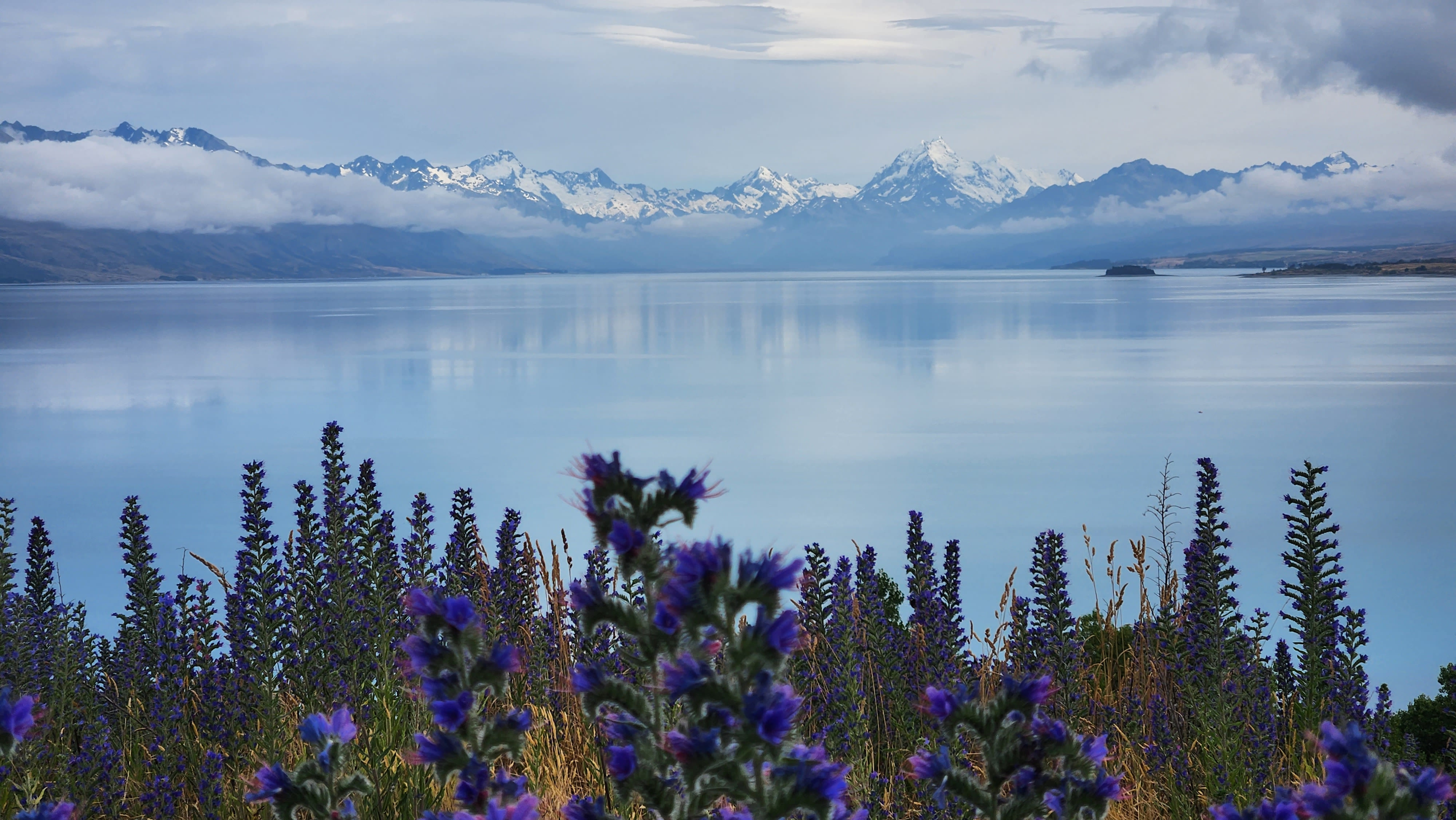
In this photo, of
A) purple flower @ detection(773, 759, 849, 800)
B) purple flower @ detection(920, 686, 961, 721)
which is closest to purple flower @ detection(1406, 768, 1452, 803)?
purple flower @ detection(920, 686, 961, 721)

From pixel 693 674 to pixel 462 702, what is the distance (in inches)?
17.8

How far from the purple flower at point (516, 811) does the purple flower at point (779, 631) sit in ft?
1.57

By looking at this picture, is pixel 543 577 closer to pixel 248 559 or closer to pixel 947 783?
pixel 248 559

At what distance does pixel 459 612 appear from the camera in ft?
6.40

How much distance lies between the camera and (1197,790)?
4.91m

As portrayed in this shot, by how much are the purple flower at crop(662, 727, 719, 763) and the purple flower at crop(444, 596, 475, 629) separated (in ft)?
1.35

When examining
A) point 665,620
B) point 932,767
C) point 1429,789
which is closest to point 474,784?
point 665,620

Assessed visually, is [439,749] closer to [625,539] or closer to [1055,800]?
[625,539]

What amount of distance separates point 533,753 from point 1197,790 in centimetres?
276

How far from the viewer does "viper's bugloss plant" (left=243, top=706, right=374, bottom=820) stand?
197 cm

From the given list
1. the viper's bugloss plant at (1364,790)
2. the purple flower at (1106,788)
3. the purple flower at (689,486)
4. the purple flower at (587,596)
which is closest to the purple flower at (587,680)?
the purple flower at (587,596)

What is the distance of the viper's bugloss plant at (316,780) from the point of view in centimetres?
197

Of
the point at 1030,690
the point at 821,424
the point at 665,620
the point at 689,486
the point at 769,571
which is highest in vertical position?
the point at 689,486

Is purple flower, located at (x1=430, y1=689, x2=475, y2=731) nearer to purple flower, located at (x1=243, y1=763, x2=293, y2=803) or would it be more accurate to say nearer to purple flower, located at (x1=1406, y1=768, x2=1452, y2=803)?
purple flower, located at (x1=243, y1=763, x2=293, y2=803)
